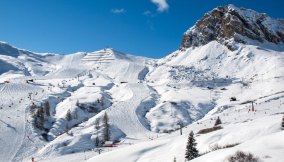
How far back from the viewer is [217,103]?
13925 cm

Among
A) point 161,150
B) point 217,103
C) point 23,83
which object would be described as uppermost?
point 23,83

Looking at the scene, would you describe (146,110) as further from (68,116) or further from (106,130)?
(106,130)

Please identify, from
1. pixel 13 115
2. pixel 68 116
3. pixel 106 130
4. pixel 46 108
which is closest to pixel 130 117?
pixel 68 116

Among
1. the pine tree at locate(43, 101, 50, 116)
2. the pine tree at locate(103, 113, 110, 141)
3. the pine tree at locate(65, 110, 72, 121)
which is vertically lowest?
the pine tree at locate(103, 113, 110, 141)

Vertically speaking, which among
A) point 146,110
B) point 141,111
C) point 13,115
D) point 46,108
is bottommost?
point 13,115

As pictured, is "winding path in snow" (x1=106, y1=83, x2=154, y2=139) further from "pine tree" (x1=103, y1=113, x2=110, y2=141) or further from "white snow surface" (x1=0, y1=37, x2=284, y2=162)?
"pine tree" (x1=103, y1=113, x2=110, y2=141)

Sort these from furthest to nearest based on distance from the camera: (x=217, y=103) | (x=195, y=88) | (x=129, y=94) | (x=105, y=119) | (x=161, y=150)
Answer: (x=195, y=88), (x=129, y=94), (x=217, y=103), (x=105, y=119), (x=161, y=150)

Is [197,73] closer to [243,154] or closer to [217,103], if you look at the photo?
[217,103]

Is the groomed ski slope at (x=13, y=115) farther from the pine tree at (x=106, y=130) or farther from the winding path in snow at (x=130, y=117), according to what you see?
the winding path in snow at (x=130, y=117)

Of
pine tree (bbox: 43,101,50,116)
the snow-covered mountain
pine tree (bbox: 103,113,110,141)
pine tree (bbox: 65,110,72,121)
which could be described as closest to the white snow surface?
the snow-covered mountain

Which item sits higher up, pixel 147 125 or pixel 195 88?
Result: pixel 195 88

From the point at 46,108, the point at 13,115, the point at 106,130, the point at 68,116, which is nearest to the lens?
the point at 106,130

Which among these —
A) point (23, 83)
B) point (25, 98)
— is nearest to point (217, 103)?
point (25, 98)

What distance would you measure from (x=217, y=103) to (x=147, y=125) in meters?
29.9
